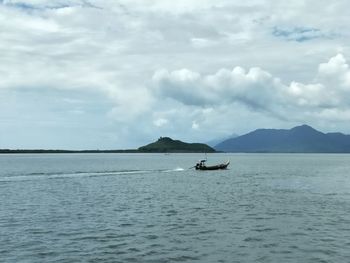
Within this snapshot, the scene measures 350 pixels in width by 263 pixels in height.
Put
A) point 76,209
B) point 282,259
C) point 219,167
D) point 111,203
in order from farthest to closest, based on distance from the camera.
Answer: point 219,167, point 111,203, point 76,209, point 282,259

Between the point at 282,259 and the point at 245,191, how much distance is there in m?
53.7

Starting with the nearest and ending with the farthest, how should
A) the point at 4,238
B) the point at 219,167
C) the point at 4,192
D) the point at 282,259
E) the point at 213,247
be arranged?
the point at 282,259 < the point at 213,247 < the point at 4,238 < the point at 4,192 < the point at 219,167

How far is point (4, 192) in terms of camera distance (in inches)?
3401

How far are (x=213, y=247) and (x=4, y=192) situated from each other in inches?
2324

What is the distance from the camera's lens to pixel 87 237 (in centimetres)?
4322

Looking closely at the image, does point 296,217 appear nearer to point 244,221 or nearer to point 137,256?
point 244,221

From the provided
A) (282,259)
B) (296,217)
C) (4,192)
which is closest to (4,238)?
(282,259)

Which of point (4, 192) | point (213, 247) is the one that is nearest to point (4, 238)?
point (213, 247)

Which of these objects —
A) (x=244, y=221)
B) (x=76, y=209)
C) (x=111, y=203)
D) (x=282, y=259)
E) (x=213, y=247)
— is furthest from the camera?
(x=111, y=203)

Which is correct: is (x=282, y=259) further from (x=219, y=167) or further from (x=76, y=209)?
(x=219, y=167)

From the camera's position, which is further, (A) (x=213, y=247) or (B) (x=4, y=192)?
(B) (x=4, y=192)

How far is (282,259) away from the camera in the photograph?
35750mm

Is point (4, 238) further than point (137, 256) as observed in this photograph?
Yes

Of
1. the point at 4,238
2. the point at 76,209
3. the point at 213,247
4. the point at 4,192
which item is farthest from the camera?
the point at 4,192
